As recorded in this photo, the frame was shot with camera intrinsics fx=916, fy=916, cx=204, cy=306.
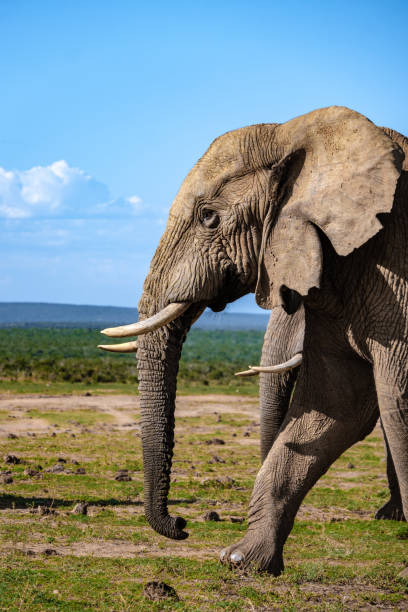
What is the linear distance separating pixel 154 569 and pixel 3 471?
4367mm

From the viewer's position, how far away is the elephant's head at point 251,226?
4.67 m

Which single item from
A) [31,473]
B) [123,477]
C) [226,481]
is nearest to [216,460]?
[226,481]

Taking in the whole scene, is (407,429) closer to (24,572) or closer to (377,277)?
(377,277)

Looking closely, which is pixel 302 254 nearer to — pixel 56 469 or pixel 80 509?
pixel 80 509

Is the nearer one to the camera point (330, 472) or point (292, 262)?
point (292, 262)

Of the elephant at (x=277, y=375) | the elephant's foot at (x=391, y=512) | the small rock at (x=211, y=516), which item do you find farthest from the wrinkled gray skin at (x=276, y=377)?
the small rock at (x=211, y=516)

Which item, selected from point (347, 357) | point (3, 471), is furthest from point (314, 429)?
point (3, 471)

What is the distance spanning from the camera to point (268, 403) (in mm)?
7645

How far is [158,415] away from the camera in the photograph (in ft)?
17.2

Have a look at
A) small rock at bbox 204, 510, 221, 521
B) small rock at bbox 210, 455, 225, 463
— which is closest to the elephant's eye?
small rock at bbox 204, 510, 221, 521

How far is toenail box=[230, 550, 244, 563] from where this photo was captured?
5602 mm

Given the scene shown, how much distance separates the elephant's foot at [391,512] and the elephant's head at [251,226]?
331 cm

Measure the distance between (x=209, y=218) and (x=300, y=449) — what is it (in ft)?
5.19

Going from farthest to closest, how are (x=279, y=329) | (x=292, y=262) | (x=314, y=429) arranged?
(x=279, y=329) < (x=314, y=429) < (x=292, y=262)
